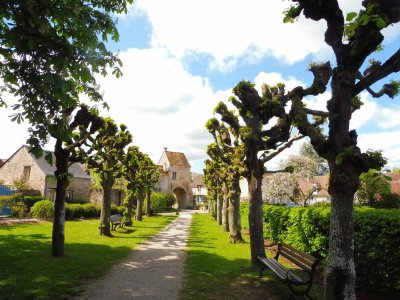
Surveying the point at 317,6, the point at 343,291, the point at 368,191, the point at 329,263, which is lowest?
the point at 343,291

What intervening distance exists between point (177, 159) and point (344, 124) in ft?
223

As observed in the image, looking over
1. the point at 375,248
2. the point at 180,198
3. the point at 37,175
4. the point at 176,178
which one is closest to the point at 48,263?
the point at 375,248

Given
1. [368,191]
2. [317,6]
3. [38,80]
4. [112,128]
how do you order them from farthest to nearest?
[368,191] < [112,128] < [317,6] < [38,80]

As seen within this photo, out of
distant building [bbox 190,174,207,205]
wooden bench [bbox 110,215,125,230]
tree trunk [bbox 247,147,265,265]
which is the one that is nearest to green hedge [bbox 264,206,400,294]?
tree trunk [bbox 247,147,265,265]

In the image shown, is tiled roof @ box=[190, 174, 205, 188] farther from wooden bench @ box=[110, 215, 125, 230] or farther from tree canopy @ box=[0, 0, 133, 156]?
tree canopy @ box=[0, 0, 133, 156]

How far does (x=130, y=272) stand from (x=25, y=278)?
10.3ft

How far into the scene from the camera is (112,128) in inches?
826

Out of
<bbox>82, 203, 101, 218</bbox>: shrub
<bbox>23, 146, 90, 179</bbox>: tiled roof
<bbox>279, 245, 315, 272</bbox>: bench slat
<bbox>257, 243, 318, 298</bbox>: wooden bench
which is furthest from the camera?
<bbox>23, 146, 90, 179</bbox>: tiled roof

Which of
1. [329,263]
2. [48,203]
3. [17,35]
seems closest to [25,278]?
[17,35]

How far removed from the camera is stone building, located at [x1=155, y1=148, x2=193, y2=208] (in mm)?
70188

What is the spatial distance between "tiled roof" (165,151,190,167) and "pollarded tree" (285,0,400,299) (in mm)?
65848

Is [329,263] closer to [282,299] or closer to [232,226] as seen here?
[282,299]

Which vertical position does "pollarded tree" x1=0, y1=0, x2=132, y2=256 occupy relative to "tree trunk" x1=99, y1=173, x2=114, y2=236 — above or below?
above

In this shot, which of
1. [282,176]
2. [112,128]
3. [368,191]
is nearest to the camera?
[112,128]
